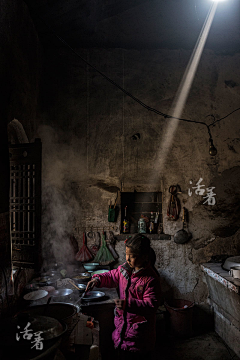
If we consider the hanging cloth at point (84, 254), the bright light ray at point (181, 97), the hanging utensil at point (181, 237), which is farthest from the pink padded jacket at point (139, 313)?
the bright light ray at point (181, 97)

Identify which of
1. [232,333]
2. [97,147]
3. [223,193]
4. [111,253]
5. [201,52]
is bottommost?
[232,333]

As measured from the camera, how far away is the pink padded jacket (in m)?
2.74

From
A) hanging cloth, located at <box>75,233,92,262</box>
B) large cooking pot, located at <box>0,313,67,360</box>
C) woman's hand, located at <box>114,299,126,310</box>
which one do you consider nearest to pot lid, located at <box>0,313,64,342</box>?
large cooking pot, located at <box>0,313,67,360</box>

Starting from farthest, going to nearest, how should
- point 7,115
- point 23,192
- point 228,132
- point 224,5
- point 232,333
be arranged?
point 228,132, point 224,5, point 232,333, point 23,192, point 7,115

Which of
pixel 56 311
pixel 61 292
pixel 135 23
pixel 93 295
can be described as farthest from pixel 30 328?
pixel 135 23

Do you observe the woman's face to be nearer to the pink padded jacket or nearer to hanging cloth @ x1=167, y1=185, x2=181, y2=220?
the pink padded jacket

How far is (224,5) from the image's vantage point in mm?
5047

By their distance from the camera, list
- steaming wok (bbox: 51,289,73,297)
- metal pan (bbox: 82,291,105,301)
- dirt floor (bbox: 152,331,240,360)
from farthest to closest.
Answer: dirt floor (bbox: 152,331,240,360) → steaming wok (bbox: 51,289,73,297) → metal pan (bbox: 82,291,105,301)

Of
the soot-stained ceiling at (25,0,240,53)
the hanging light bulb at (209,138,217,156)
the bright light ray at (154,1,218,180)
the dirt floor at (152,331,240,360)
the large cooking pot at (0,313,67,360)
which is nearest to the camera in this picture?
the large cooking pot at (0,313,67,360)

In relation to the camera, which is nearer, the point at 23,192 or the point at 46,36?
the point at 23,192

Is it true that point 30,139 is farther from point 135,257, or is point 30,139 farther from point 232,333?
point 232,333

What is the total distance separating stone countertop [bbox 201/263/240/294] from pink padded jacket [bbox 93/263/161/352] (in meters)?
2.04

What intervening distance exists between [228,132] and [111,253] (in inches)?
153

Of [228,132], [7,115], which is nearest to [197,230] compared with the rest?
[228,132]
